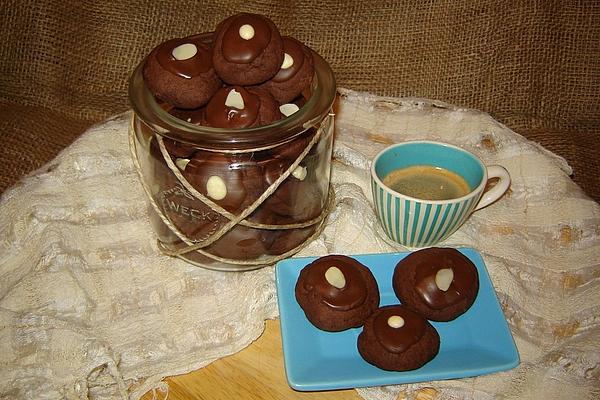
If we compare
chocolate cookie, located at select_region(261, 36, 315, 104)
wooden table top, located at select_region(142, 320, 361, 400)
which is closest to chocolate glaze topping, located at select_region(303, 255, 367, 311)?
wooden table top, located at select_region(142, 320, 361, 400)

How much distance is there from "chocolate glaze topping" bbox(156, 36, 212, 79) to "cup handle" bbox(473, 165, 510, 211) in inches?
17.2

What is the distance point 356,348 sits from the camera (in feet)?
2.59

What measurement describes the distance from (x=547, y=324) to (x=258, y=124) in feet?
1.54

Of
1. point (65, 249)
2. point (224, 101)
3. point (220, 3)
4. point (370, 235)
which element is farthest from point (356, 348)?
point (220, 3)

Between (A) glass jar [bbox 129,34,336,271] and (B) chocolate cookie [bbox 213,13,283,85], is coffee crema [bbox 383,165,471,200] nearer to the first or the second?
(A) glass jar [bbox 129,34,336,271]

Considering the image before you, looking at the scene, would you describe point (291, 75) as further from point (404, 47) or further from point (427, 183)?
point (404, 47)

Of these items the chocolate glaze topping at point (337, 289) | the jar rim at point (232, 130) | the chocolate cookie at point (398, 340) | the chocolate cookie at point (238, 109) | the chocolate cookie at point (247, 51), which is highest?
the chocolate cookie at point (247, 51)

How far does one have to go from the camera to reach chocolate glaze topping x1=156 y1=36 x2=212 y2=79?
795 millimetres

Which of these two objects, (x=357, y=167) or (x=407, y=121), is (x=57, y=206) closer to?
(x=357, y=167)

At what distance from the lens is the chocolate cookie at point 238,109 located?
768 mm

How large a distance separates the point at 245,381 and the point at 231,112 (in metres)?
0.32

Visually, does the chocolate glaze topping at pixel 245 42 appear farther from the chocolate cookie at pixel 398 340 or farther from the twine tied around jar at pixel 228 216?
the chocolate cookie at pixel 398 340

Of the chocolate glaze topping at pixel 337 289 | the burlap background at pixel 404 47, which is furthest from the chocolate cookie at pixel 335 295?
the burlap background at pixel 404 47

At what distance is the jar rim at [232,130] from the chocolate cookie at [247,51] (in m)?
0.07
